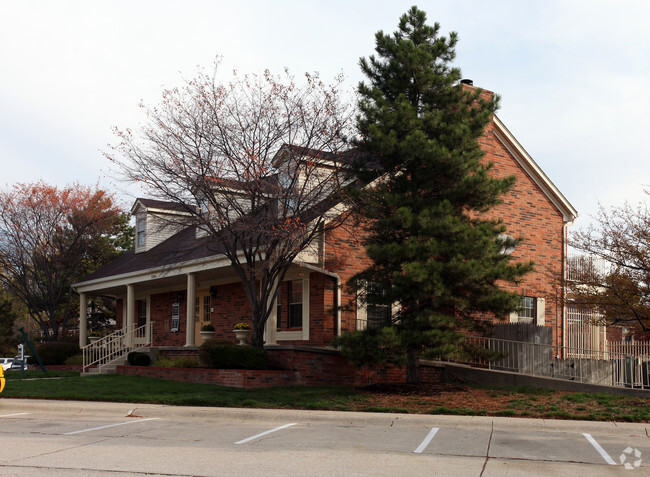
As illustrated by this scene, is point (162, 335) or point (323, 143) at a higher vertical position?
point (323, 143)

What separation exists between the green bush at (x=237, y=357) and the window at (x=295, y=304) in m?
2.93

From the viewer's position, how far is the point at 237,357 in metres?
17.8

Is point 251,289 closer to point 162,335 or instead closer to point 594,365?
point 594,365

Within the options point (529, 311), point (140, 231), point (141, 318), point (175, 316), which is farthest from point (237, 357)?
point (140, 231)

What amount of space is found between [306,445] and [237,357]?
8646 mm

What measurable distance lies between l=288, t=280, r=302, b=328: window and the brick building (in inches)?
1.2

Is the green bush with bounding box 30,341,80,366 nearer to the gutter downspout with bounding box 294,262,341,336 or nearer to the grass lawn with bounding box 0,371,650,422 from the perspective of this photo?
the grass lawn with bounding box 0,371,650,422

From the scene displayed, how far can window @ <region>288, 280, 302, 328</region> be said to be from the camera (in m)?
21.1

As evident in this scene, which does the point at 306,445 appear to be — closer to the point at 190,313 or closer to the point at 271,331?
the point at 271,331

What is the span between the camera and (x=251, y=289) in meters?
18.5

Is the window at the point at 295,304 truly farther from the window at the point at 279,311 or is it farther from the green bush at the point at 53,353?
the green bush at the point at 53,353

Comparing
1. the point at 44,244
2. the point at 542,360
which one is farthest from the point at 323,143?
the point at 44,244

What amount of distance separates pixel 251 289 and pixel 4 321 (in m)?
32.4

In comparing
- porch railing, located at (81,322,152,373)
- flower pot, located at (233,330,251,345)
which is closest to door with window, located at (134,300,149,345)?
porch railing, located at (81,322,152,373)
